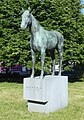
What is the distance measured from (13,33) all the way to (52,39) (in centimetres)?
870

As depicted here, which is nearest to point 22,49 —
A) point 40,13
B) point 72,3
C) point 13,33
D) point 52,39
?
point 13,33

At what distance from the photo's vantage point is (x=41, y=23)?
1648 cm

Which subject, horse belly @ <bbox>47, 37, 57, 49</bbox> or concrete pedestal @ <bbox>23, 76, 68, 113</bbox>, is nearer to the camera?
concrete pedestal @ <bbox>23, 76, 68, 113</bbox>

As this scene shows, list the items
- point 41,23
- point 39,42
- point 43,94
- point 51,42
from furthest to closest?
1. point 41,23
2. point 51,42
3. point 39,42
4. point 43,94

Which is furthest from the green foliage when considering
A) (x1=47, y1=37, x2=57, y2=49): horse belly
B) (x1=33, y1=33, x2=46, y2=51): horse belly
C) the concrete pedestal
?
(x1=33, y1=33, x2=46, y2=51): horse belly

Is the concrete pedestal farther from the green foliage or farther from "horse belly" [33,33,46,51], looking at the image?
the green foliage

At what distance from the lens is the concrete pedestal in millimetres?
7520

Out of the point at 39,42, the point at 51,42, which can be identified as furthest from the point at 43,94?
the point at 51,42

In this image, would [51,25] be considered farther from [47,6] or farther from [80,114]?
[80,114]

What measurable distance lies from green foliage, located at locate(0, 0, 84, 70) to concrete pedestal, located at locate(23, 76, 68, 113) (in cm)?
773

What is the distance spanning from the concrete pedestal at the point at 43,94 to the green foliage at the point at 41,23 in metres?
7.73

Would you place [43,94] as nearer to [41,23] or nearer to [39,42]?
[39,42]

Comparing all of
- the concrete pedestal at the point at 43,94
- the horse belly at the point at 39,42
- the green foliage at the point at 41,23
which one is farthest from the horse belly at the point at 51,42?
the green foliage at the point at 41,23

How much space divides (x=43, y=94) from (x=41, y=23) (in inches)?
376
